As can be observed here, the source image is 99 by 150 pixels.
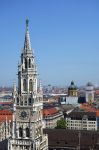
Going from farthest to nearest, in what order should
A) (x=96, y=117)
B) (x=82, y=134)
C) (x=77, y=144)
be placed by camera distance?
1. (x=96, y=117)
2. (x=82, y=134)
3. (x=77, y=144)

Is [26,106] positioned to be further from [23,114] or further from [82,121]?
[82,121]

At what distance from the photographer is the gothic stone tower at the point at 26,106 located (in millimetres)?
58688

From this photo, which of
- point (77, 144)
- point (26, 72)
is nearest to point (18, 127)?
point (26, 72)

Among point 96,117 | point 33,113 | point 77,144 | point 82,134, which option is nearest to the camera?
point 33,113

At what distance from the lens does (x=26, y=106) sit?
58.7 meters

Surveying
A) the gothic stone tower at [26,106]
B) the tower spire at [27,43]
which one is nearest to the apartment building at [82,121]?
the gothic stone tower at [26,106]

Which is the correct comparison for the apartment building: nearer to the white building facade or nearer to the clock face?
the white building facade

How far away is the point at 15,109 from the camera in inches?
2335

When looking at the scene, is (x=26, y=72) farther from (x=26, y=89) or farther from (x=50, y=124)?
(x=50, y=124)

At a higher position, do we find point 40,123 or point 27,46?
point 27,46

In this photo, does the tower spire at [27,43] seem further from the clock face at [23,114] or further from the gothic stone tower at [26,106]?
the clock face at [23,114]

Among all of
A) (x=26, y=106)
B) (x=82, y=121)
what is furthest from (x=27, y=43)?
(x=82, y=121)

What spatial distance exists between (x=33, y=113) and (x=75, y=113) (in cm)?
8640

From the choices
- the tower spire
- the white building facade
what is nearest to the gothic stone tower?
the tower spire
